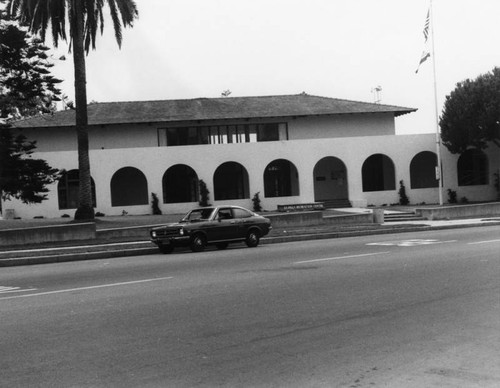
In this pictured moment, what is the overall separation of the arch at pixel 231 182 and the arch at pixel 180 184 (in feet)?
5.02

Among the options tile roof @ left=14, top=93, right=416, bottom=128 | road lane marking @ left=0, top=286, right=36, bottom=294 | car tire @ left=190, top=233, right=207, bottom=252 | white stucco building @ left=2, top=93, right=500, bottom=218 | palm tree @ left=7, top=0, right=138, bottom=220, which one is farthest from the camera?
tile roof @ left=14, top=93, right=416, bottom=128

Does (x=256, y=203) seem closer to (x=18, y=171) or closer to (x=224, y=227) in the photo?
(x=18, y=171)

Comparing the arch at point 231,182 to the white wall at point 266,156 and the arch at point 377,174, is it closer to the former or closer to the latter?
the white wall at point 266,156

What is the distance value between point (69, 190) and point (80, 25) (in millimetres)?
14047

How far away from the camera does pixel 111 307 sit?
29.0 feet

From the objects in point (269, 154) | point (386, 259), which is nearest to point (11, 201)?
point (269, 154)

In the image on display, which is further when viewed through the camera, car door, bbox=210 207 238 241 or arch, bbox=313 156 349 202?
arch, bbox=313 156 349 202

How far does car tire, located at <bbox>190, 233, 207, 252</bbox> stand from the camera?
1845 cm

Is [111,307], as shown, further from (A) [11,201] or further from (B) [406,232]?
(A) [11,201]

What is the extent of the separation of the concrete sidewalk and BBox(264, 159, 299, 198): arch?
1411 cm

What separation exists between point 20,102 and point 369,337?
76.2 ft

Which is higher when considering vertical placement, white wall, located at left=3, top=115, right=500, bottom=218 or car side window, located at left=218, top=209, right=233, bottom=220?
white wall, located at left=3, top=115, right=500, bottom=218

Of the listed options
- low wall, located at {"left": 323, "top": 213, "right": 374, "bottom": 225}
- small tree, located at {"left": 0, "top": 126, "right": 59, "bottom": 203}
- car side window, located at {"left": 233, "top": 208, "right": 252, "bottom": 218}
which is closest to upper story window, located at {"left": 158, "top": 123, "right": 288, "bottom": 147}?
small tree, located at {"left": 0, "top": 126, "right": 59, "bottom": 203}

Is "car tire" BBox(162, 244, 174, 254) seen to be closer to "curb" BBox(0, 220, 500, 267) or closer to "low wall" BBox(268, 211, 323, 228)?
"curb" BBox(0, 220, 500, 267)
